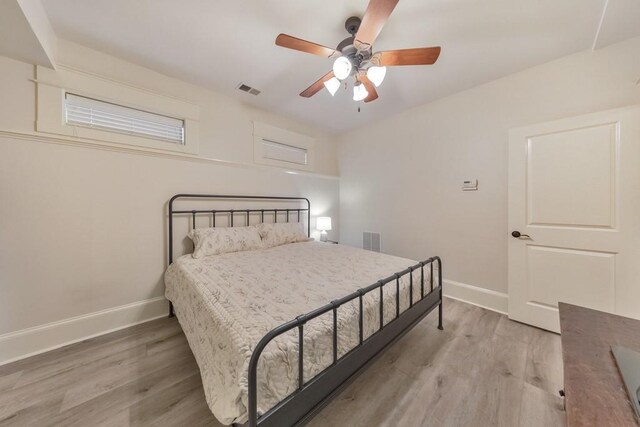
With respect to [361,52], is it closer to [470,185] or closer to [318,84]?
[318,84]

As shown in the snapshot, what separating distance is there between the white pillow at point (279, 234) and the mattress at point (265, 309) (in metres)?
0.50

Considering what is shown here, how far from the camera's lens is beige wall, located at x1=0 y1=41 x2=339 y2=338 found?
1.84 metres

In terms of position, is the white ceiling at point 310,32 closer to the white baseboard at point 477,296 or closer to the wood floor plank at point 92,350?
the white baseboard at point 477,296

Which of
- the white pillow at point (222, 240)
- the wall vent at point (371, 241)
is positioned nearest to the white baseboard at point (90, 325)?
the white pillow at point (222, 240)

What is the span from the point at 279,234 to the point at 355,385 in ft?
6.33

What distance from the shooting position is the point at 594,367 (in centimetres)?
90

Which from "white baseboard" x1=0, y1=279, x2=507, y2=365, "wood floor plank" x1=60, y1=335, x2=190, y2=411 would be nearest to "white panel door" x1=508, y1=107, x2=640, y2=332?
"white baseboard" x1=0, y1=279, x2=507, y2=365

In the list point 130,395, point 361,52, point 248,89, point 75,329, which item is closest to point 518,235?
point 361,52

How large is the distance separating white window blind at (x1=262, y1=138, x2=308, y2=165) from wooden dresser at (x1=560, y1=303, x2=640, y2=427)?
340 centimetres

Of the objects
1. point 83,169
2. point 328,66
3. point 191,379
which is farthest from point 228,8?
point 191,379

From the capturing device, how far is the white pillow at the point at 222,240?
2.45 meters

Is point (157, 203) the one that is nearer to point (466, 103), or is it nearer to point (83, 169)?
point (83, 169)

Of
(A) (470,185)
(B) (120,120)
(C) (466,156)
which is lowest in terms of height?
(A) (470,185)

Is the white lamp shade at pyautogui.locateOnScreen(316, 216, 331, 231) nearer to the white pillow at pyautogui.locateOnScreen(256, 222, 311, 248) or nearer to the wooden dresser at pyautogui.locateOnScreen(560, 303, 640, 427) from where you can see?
the white pillow at pyautogui.locateOnScreen(256, 222, 311, 248)
